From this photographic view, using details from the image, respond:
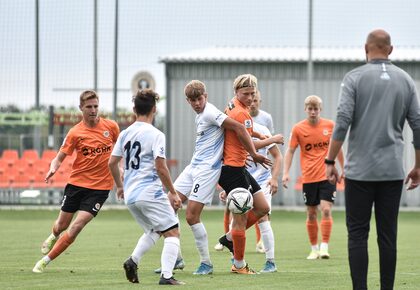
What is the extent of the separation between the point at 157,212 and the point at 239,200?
1270 mm

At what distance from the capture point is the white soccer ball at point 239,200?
11250 mm

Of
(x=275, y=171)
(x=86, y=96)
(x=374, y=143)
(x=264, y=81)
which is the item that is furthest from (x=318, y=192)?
(x=264, y=81)

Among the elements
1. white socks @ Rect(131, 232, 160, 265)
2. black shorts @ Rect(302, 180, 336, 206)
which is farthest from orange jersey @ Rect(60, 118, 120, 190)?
black shorts @ Rect(302, 180, 336, 206)

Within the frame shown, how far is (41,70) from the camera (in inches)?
1348

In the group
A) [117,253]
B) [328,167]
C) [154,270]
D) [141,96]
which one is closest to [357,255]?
[328,167]

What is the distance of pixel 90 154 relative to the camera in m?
12.5

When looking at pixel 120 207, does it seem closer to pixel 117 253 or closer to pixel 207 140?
pixel 117 253

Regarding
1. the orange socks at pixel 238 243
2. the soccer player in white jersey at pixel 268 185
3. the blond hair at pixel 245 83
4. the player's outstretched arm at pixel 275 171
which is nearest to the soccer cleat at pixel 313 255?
the soccer player in white jersey at pixel 268 185

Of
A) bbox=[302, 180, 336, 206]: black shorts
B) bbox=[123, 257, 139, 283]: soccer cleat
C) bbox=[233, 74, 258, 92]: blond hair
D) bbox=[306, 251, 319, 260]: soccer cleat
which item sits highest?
bbox=[233, 74, 258, 92]: blond hair

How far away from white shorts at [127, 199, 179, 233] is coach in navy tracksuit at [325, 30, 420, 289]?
219cm

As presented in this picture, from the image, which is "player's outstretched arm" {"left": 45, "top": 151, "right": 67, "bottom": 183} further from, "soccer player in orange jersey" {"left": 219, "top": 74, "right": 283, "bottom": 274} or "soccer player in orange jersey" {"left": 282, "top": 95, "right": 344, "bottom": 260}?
"soccer player in orange jersey" {"left": 282, "top": 95, "right": 344, "bottom": 260}

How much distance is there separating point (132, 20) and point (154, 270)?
2170cm

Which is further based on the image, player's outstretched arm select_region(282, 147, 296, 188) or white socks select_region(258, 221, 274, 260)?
player's outstretched arm select_region(282, 147, 296, 188)

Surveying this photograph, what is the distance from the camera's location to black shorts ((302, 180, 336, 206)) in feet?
49.2
